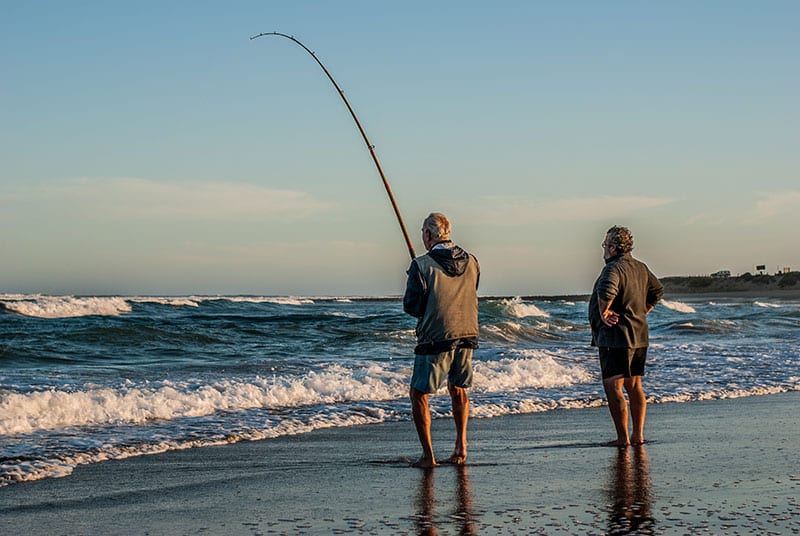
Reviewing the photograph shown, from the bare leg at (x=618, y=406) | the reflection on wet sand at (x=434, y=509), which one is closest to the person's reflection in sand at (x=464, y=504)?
the reflection on wet sand at (x=434, y=509)

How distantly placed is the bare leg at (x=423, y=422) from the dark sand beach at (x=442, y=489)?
16 cm

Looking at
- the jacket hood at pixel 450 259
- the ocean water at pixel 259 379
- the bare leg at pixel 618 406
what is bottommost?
the ocean water at pixel 259 379

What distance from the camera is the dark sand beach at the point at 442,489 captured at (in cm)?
454

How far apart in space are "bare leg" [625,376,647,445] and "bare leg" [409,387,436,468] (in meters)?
1.55

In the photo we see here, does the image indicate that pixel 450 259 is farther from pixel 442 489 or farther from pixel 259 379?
pixel 259 379

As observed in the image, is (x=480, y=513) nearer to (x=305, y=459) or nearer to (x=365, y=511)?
(x=365, y=511)

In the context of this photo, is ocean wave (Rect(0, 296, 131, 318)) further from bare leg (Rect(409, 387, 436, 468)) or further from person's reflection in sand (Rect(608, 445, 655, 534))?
person's reflection in sand (Rect(608, 445, 655, 534))

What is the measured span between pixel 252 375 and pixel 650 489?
817 centimetres

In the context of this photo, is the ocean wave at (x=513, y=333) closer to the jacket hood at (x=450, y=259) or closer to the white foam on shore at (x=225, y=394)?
the white foam on shore at (x=225, y=394)

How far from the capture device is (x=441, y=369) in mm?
6129

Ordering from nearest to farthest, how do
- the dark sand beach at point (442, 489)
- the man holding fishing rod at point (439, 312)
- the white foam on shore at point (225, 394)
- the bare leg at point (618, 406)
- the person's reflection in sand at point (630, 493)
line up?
the person's reflection in sand at point (630, 493), the dark sand beach at point (442, 489), the man holding fishing rod at point (439, 312), the bare leg at point (618, 406), the white foam on shore at point (225, 394)

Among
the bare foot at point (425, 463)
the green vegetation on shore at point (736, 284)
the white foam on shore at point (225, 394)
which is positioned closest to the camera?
the bare foot at point (425, 463)

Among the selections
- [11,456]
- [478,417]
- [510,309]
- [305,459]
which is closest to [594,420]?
[478,417]

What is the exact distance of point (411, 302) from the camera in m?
6.05
